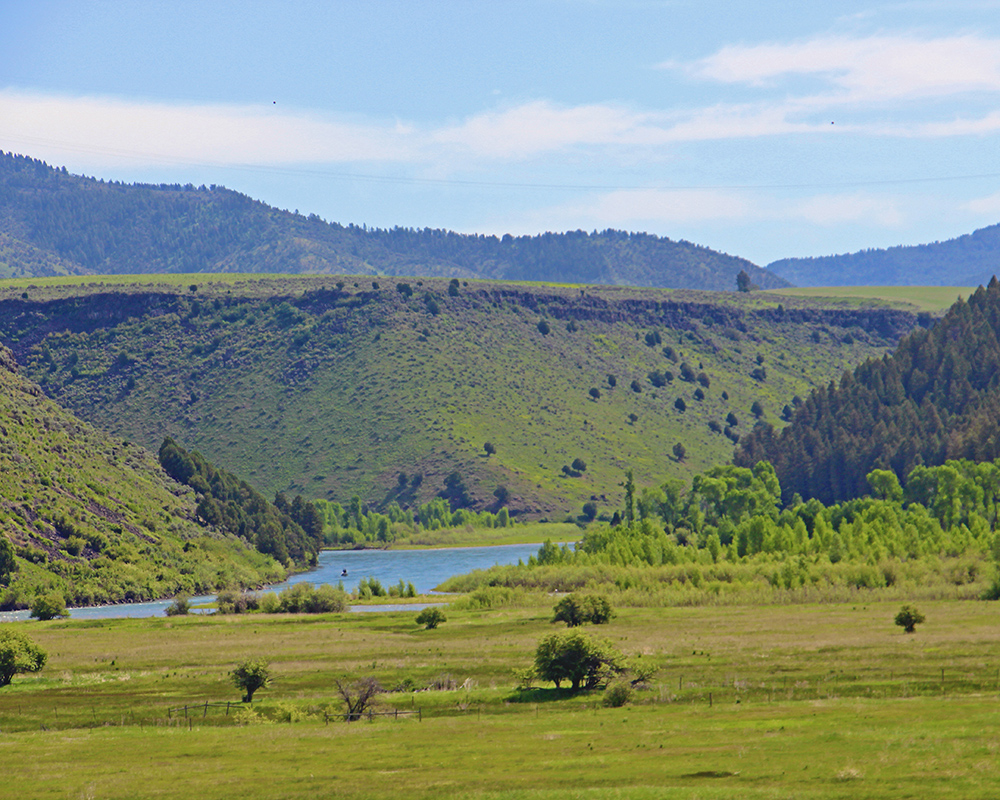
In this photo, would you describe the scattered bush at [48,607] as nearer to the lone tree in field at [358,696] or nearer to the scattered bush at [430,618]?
the scattered bush at [430,618]

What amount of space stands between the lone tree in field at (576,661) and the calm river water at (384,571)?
53.8m

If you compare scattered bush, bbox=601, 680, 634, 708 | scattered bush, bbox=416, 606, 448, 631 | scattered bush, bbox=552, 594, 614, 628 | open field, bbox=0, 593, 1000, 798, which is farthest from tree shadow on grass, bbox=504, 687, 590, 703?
scattered bush, bbox=416, 606, 448, 631

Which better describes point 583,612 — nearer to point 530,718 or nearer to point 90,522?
point 530,718

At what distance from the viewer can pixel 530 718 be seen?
51.5m

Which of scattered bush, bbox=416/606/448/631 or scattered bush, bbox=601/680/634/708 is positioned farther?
scattered bush, bbox=416/606/448/631

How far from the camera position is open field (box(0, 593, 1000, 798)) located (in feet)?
123

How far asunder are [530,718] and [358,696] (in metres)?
8.59

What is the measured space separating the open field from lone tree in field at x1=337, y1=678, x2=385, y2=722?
1216 mm

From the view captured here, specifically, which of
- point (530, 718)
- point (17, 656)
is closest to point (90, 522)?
point (17, 656)

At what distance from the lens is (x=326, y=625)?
317 ft

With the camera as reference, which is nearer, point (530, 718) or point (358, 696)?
point (530, 718)

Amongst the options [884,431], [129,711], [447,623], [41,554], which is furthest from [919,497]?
[129,711]

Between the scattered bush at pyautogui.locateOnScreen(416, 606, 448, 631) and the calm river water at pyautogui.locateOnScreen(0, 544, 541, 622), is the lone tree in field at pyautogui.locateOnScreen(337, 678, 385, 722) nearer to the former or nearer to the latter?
the scattered bush at pyautogui.locateOnScreen(416, 606, 448, 631)

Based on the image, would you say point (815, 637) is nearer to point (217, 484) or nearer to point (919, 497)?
point (919, 497)
